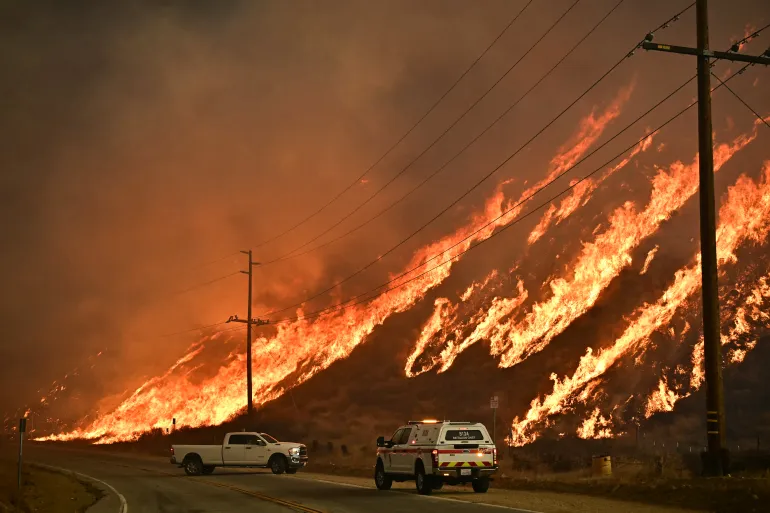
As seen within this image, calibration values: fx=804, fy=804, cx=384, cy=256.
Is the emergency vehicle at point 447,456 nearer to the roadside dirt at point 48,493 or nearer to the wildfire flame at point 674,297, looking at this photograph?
the roadside dirt at point 48,493

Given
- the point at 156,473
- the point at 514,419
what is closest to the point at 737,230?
the point at 514,419

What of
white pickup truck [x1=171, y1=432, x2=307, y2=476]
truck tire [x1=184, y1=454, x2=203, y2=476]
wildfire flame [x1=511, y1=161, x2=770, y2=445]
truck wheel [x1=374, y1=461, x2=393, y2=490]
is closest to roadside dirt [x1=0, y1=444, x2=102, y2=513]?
truck tire [x1=184, y1=454, x2=203, y2=476]

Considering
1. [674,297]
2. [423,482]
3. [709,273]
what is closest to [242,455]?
[423,482]

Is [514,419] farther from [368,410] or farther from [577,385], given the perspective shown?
[368,410]

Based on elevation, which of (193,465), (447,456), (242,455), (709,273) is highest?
(709,273)

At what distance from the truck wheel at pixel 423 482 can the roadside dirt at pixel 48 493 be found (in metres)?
10.6

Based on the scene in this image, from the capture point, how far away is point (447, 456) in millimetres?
25812

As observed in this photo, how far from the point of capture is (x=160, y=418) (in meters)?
103

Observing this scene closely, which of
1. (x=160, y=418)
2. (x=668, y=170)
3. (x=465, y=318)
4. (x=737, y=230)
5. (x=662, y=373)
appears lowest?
(x=160, y=418)

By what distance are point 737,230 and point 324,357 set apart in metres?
51.2

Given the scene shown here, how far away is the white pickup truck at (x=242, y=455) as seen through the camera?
42750 millimetres

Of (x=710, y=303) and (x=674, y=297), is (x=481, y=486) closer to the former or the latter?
(x=710, y=303)

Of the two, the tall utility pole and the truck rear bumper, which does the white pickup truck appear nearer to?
the truck rear bumper

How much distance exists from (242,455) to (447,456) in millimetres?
20859
